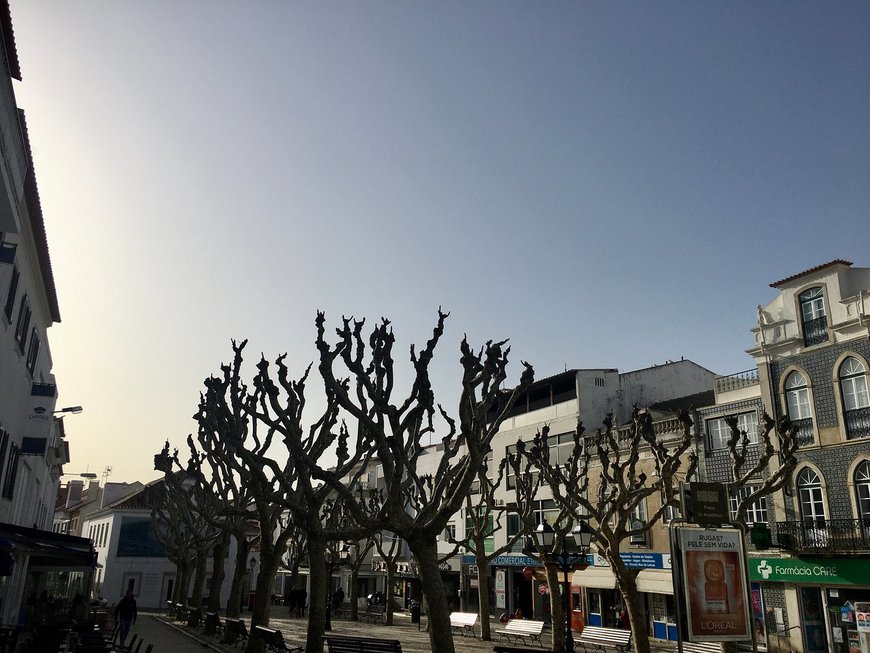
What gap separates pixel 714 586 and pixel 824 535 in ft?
56.5

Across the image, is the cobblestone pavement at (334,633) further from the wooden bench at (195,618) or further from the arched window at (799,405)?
the arched window at (799,405)

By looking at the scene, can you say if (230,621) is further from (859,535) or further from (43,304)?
(859,535)

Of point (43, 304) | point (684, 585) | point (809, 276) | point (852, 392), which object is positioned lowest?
point (684, 585)

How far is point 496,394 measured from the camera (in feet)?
53.8

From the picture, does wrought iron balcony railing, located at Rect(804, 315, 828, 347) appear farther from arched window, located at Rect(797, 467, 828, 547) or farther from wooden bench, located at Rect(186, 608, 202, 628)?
wooden bench, located at Rect(186, 608, 202, 628)

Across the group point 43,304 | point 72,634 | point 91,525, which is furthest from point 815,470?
point 91,525

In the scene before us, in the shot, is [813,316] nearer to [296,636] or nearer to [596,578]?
[596,578]

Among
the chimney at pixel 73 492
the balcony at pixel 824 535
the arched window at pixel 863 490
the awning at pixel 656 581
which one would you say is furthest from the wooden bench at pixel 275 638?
the chimney at pixel 73 492

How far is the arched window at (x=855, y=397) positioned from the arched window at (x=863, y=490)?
116cm

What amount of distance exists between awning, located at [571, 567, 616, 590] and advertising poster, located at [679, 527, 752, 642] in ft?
80.8

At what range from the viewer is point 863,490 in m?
24.8

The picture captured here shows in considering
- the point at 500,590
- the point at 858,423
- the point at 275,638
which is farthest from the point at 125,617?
the point at 858,423

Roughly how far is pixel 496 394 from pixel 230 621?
14.6 metres

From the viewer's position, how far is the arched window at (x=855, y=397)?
25.2 meters
